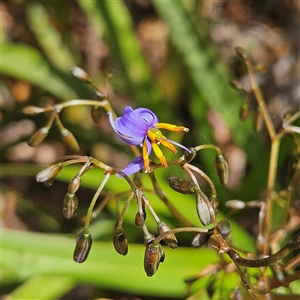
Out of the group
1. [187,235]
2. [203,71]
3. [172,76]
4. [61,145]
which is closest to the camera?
[187,235]

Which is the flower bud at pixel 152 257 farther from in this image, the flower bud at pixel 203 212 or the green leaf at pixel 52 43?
the green leaf at pixel 52 43

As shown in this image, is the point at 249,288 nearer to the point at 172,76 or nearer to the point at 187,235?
the point at 187,235

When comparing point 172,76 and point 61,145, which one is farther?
point 61,145

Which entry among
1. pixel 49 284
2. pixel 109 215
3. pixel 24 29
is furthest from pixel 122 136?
pixel 24 29

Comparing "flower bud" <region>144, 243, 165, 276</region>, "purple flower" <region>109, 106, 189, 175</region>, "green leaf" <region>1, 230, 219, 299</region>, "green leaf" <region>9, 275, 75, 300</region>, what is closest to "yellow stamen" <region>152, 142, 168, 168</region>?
"purple flower" <region>109, 106, 189, 175</region>

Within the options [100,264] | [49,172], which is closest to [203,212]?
[49,172]
